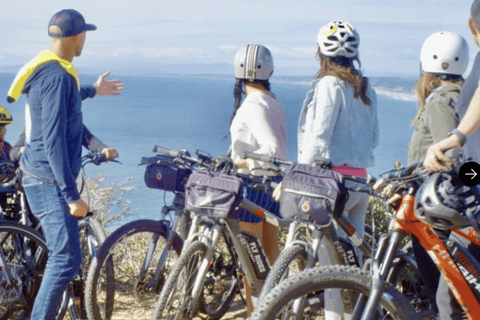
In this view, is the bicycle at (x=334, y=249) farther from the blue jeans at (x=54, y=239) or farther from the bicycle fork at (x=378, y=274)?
the blue jeans at (x=54, y=239)

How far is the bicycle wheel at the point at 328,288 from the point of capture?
11.3 ft

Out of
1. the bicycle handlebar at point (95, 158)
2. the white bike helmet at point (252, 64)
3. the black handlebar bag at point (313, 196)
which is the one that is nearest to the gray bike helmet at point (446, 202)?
the black handlebar bag at point (313, 196)

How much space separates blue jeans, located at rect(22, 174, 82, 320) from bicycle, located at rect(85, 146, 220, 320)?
1.75 feet

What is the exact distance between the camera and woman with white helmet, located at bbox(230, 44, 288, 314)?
5.35 metres

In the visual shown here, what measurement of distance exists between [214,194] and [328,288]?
1.28m

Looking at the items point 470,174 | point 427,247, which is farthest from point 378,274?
point 470,174

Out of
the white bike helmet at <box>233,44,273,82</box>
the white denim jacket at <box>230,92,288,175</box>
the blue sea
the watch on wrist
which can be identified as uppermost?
the white bike helmet at <box>233,44,273,82</box>

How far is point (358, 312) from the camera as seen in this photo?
3557mm

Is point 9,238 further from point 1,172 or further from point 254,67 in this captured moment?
point 254,67

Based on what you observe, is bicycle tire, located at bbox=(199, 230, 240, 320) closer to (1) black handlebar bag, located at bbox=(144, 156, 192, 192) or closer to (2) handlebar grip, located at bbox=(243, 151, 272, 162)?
(1) black handlebar bag, located at bbox=(144, 156, 192, 192)

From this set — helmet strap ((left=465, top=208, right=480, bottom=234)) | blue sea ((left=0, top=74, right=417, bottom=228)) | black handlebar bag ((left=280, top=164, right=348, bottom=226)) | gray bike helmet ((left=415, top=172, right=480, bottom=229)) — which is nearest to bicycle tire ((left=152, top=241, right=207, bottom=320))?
black handlebar bag ((left=280, top=164, right=348, bottom=226))

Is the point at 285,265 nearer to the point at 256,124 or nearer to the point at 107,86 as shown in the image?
the point at 256,124

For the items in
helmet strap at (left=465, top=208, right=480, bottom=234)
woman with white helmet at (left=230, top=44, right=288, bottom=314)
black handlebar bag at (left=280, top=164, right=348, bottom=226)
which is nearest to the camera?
helmet strap at (left=465, top=208, right=480, bottom=234)

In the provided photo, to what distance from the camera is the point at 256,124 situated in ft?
17.7
